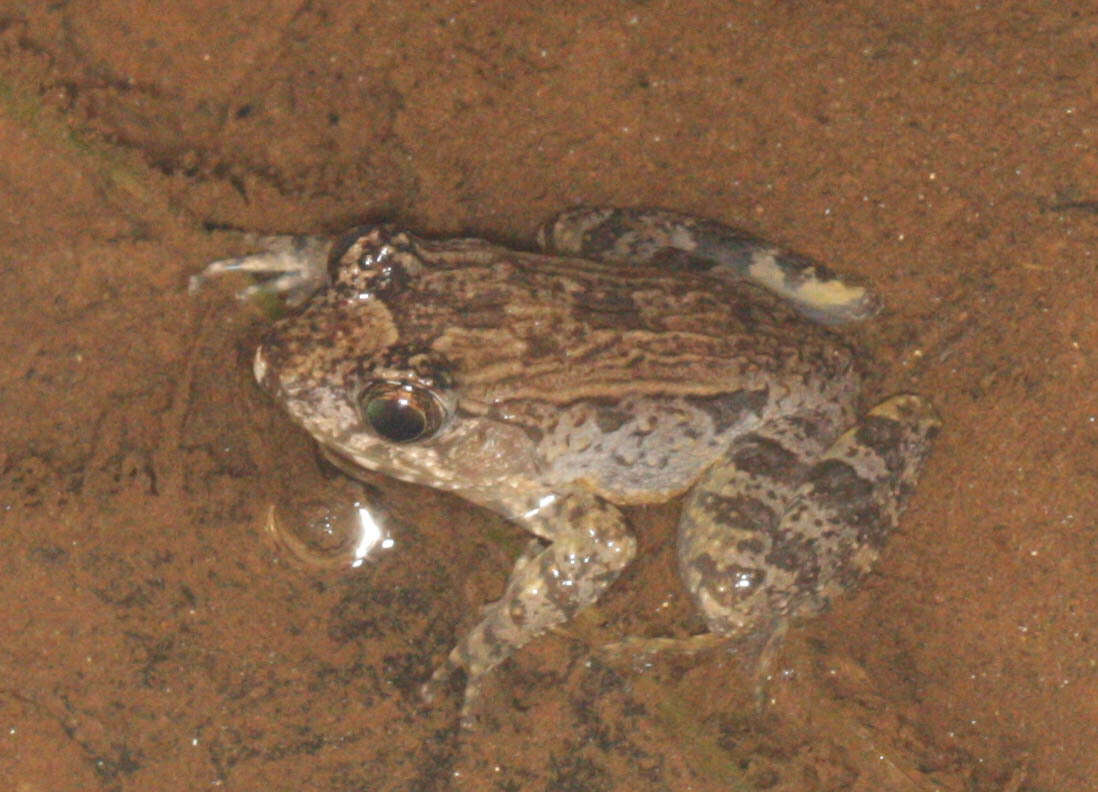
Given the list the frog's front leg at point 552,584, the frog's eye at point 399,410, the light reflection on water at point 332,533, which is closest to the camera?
the frog's eye at point 399,410

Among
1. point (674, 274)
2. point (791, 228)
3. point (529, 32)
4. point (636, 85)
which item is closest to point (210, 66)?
point (529, 32)

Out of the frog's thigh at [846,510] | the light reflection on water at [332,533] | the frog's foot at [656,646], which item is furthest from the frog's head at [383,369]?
the frog's thigh at [846,510]

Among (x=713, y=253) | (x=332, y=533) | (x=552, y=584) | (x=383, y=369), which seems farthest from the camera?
(x=713, y=253)

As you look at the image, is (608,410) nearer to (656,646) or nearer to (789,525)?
(789,525)

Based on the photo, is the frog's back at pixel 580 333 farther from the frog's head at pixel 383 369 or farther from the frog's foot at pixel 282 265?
the frog's foot at pixel 282 265

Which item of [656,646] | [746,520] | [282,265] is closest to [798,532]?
[746,520]

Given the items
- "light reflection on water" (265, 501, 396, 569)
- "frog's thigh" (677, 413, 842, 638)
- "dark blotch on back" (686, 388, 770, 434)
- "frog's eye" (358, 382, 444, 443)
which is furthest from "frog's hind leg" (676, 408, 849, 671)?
"light reflection on water" (265, 501, 396, 569)
